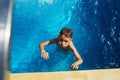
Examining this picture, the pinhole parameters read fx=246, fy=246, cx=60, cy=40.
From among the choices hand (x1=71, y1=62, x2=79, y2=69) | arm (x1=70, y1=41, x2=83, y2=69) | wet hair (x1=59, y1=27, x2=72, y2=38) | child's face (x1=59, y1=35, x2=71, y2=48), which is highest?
wet hair (x1=59, y1=27, x2=72, y2=38)

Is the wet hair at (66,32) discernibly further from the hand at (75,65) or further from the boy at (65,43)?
the hand at (75,65)

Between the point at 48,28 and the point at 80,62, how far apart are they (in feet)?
0.79

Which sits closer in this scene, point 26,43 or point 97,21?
point 26,43

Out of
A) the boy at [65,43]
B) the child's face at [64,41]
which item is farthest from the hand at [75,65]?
the child's face at [64,41]

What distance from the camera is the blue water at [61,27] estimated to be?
115 centimetres

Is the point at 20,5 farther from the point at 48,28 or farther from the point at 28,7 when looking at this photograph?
the point at 48,28

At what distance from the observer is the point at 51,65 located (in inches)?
47.2

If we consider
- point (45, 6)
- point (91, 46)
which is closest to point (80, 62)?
point (91, 46)

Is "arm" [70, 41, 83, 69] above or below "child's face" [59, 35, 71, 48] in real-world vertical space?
below

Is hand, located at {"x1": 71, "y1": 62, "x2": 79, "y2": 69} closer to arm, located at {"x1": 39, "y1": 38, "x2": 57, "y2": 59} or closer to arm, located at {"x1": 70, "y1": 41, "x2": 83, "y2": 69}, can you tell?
arm, located at {"x1": 70, "y1": 41, "x2": 83, "y2": 69}

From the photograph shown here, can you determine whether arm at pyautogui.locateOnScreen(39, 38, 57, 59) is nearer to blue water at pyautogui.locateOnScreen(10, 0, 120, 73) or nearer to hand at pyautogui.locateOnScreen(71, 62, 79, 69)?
blue water at pyautogui.locateOnScreen(10, 0, 120, 73)

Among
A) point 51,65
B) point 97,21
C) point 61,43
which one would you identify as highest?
point 97,21

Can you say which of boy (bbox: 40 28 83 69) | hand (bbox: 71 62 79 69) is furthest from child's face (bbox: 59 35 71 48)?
hand (bbox: 71 62 79 69)

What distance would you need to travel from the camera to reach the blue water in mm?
1154
